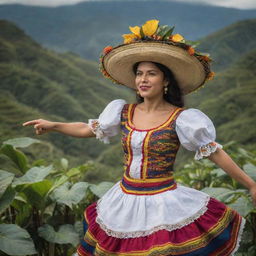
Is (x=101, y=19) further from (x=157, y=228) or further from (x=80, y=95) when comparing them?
(x=157, y=228)

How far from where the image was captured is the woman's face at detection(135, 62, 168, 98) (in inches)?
75.8

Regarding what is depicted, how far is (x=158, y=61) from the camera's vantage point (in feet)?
6.23

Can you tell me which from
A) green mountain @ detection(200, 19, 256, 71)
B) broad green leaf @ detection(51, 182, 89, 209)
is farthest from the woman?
green mountain @ detection(200, 19, 256, 71)

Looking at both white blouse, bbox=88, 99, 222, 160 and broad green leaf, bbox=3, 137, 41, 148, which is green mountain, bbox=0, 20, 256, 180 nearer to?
broad green leaf, bbox=3, 137, 41, 148

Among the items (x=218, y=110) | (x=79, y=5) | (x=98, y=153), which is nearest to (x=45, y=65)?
(x=98, y=153)

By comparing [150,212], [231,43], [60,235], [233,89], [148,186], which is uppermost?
[231,43]

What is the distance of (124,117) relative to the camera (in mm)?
2049

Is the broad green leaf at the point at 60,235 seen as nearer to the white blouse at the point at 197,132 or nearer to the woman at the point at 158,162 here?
the woman at the point at 158,162

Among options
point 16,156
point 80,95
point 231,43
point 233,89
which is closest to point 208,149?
point 16,156

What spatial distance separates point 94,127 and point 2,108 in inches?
211

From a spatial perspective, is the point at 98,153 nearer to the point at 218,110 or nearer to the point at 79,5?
the point at 218,110

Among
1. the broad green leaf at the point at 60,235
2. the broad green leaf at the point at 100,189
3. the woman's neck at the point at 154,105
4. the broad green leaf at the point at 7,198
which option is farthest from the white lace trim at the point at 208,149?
A: the broad green leaf at the point at 7,198

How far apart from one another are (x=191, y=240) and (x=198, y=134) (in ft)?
1.58

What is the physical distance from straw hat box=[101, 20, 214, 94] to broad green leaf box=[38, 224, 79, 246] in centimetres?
99
